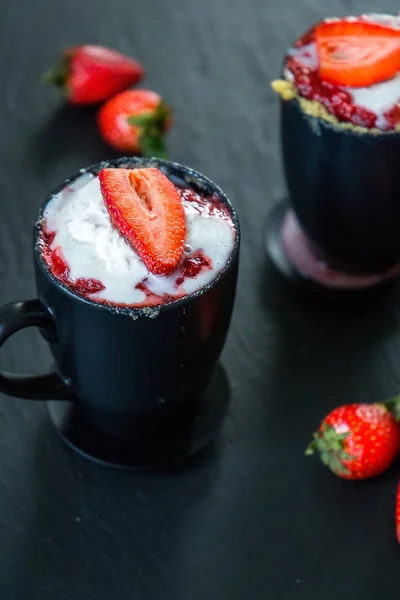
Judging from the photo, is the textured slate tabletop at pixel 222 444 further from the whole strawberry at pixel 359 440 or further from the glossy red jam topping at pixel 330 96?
the glossy red jam topping at pixel 330 96

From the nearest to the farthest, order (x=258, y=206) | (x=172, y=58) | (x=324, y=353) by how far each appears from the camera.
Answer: (x=324, y=353), (x=258, y=206), (x=172, y=58)

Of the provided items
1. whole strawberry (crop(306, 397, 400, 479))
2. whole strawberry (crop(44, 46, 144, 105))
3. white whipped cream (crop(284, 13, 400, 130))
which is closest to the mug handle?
whole strawberry (crop(306, 397, 400, 479))

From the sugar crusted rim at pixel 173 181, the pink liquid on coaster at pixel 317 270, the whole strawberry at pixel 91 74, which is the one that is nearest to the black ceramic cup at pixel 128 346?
the sugar crusted rim at pixel 173 181

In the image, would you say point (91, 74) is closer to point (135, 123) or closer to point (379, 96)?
point (135, 123)

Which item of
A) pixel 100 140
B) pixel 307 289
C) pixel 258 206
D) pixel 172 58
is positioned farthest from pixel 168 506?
pixel 172 58

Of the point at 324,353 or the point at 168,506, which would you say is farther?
the point at 324,353

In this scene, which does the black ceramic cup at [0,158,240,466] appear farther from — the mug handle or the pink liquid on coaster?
the pink liquid on coaster

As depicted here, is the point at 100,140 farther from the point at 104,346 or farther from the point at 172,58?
the point at 104,346
